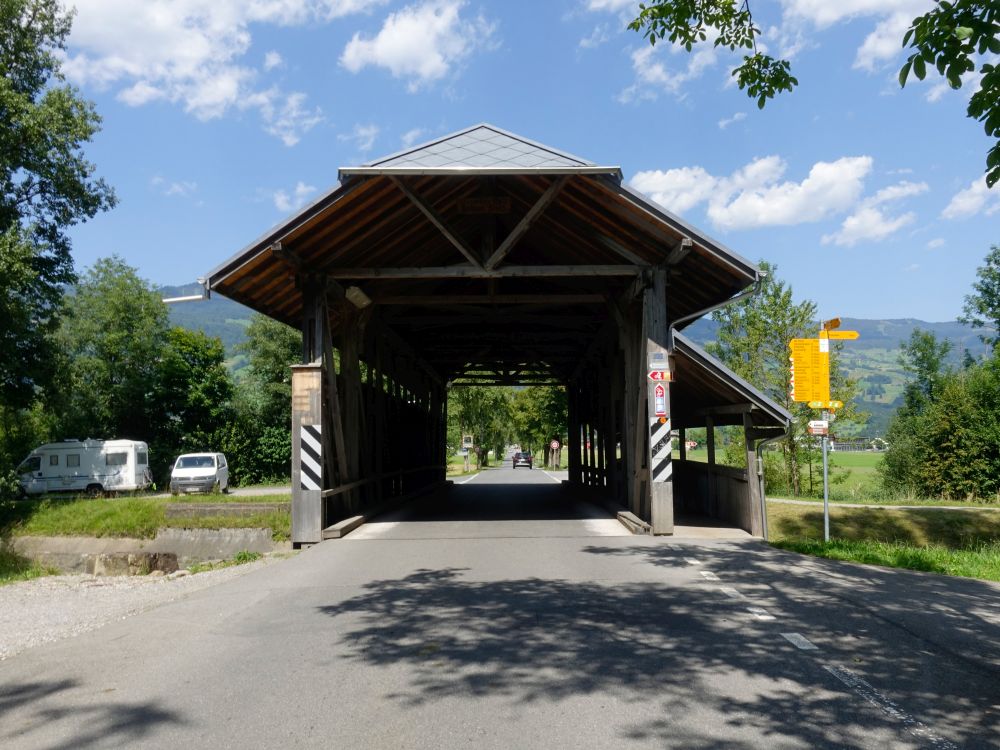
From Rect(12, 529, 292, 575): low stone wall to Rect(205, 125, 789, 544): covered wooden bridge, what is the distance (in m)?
3.45

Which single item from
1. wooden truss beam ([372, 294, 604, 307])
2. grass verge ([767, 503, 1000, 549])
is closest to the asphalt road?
wooden truss beam ([372, 294, 604, 307])

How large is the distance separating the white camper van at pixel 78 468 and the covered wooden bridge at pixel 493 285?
17.7 metres

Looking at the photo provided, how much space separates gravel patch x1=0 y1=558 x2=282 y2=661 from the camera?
27.5ft

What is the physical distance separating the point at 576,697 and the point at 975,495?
2538cm

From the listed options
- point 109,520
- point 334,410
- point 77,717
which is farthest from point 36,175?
point 77,717

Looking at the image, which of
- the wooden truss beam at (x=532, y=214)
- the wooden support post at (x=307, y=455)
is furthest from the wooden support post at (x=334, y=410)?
the wooden truss beam at (x=532, y=214)

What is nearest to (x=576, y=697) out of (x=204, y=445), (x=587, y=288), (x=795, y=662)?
(x=795, y=662)

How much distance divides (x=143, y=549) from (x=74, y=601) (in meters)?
8.14

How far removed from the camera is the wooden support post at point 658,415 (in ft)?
42.0

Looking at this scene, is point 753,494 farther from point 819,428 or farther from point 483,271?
point 483,271

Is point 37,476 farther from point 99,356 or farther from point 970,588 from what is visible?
point 970,588

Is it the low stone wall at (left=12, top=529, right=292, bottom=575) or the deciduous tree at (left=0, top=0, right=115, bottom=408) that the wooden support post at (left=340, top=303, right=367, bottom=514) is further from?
the deciduous tree at (left=0, top=0, right=115, bottom=408)

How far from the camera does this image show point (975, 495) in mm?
25906

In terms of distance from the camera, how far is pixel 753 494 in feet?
43.9
